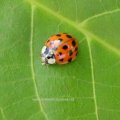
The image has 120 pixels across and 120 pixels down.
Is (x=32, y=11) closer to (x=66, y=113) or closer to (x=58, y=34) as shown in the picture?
(x=58, y=34)
